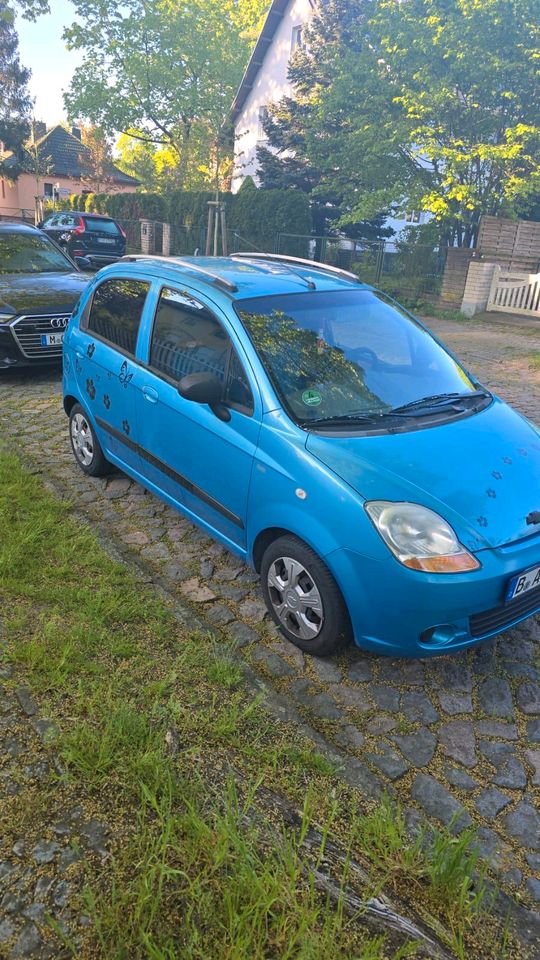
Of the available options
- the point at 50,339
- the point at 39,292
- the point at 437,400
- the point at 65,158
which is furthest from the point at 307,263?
the point at 65,158

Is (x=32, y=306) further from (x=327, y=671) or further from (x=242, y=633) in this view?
(x=327, y=671)

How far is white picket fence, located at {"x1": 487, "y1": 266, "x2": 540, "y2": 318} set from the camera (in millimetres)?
14508

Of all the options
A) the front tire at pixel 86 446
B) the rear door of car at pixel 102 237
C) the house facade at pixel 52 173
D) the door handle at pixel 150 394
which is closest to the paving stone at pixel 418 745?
the door handle at pixel 150 394

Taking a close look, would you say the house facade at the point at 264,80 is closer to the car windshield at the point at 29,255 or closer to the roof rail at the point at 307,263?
the car windshield at the point at 29,255

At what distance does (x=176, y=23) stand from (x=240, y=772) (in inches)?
1663

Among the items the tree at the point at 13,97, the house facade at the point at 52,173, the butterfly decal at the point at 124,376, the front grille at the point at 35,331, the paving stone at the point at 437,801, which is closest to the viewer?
the paving stone at the point at 437,801

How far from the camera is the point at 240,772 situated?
7.97 ft

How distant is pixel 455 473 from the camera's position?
3021 millimetres

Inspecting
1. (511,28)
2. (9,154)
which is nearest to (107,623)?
(511,28)

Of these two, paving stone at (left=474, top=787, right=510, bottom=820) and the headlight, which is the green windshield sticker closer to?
the headlight

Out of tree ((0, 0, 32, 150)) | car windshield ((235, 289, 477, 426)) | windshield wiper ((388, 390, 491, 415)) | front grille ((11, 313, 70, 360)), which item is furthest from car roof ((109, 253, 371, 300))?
tree ((0, 0, 32, 150))

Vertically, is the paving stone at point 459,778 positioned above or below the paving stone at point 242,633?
above

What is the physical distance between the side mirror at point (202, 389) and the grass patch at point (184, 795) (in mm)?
1163

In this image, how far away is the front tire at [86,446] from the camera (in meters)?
5.04
